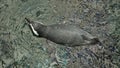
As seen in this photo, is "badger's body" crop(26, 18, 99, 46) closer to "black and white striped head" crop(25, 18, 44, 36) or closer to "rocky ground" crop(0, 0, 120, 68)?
"black and white striped head" crop(25, 18, 44, 36)

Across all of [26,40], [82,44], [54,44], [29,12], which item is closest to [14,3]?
[29,12]

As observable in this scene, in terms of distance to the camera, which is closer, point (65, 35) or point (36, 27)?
point (65, 35)

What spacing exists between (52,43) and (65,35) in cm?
34

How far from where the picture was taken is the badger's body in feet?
13.9

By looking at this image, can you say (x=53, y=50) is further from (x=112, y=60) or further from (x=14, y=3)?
(x=14, y=3)

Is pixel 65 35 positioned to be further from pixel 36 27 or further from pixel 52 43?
pixel 36 27

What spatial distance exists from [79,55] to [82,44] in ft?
0.58

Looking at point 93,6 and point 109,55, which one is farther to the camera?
point 93,6

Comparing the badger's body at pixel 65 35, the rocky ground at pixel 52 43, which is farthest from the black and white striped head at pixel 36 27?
the rocky ground at pixel 52 43

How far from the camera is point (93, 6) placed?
192 inches

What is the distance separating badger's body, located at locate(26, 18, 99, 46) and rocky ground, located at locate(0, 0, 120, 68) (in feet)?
0.41

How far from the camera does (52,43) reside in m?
4.46

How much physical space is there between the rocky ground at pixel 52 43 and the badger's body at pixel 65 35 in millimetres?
126

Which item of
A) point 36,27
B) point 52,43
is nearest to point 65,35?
point 52,43
